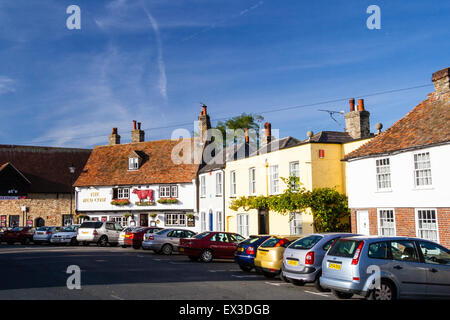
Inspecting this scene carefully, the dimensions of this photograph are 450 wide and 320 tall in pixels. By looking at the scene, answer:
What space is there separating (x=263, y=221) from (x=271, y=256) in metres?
14.8

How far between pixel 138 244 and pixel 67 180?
82.1ft

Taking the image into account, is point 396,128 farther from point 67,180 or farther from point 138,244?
point 67,180

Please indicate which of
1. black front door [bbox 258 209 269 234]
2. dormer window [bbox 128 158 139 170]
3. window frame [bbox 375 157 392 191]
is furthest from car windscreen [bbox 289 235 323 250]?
dormer window [bbox 128 158 139 170]

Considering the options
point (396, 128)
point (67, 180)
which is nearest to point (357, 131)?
point (396, 128)

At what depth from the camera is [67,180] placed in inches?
2032

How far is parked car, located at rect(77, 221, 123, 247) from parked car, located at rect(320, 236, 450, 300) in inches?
949

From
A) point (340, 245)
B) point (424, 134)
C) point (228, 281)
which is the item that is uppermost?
point (424, 134)

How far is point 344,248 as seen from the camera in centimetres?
1146

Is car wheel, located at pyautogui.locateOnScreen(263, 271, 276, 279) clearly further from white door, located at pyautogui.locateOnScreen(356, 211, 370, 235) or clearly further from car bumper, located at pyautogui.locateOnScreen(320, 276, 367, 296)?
white door, located at pyautogui.locateOnScreen(356, 211, 370, 235)

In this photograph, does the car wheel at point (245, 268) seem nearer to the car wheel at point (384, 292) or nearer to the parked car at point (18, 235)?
the car wheel at point (384, 292)

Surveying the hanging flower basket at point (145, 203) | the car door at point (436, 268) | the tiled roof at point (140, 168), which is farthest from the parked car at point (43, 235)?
the car door at point (436, 268)

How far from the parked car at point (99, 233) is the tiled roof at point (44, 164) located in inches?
724

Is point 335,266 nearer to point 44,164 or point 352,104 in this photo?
point 352,104

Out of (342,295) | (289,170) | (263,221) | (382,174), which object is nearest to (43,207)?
(263,221)
